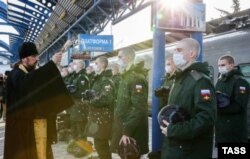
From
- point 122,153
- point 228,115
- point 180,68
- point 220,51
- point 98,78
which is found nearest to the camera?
point 180,68

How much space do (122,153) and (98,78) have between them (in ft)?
6.95

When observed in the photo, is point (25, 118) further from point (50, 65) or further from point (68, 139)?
point (68, 139)

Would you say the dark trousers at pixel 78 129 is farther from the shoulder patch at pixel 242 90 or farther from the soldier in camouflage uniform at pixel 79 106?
the shoulder patch at pixel 242 90

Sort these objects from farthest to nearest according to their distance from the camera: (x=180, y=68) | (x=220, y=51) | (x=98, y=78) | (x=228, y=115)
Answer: (x=220, y=51)
(x=98, y=78)
(x=228, y=115)
(x=180, y=68)

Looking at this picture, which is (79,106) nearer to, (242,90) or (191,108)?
(242,90)

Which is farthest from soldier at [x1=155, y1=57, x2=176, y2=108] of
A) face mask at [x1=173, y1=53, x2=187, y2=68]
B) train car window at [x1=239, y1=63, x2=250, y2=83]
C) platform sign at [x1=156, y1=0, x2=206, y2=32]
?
train car window at [x1=239, y1=63, x2=250, y2=83]

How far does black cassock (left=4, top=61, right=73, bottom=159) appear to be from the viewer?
4098 mm

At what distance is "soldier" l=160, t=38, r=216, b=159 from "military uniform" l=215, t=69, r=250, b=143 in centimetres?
220

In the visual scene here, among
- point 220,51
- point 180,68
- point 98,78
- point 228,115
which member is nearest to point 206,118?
point 180,68

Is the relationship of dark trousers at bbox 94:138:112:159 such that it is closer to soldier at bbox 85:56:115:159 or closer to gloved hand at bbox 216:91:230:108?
soldier at bbox 85:56:115:159

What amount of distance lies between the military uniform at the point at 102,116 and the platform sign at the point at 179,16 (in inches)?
78.6

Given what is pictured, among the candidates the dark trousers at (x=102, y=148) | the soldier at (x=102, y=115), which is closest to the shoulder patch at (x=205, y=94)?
the soldier at (x=102, y=115)

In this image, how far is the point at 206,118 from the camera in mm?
3242

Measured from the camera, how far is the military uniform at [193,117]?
10.7 feet
